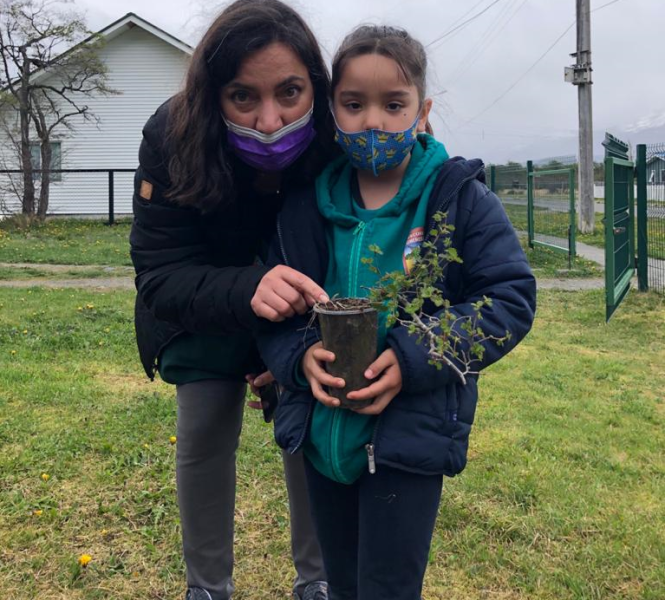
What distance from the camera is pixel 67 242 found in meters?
14.1

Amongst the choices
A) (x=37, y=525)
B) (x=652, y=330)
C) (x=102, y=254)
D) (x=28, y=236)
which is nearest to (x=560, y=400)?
(x=652, y=330)

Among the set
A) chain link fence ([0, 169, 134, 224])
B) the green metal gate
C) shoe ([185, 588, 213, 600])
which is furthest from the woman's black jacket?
chain link fence ([0, 169, 134, 224])

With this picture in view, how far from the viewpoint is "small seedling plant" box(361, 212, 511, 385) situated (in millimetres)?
1477

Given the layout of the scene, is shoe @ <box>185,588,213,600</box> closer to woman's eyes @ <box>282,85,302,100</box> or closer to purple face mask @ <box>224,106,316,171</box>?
purple face mask @ <box>224,106,316,171</box>

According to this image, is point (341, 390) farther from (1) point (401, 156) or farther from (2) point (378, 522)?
(1) point (401, 156)

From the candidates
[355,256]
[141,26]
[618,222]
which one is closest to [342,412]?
[355,256]

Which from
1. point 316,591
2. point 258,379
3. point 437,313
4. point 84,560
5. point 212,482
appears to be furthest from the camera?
point 84,560

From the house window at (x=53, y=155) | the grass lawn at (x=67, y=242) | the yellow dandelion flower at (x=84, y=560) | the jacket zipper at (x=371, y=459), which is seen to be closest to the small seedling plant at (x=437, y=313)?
the jacket zipper at (x=371, y=459)

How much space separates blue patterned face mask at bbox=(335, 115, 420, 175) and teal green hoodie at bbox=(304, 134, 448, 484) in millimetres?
58

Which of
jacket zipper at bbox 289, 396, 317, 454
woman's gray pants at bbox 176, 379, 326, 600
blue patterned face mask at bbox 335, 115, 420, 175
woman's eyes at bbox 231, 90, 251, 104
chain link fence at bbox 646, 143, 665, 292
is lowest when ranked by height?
woman's gray pants at bbox 176, 379, 326, 600

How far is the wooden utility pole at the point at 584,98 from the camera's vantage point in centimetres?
1537

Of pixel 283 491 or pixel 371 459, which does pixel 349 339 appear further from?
pixel 283 491

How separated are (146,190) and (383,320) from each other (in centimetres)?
76

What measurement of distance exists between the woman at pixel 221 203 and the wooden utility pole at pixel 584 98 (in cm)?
1529
